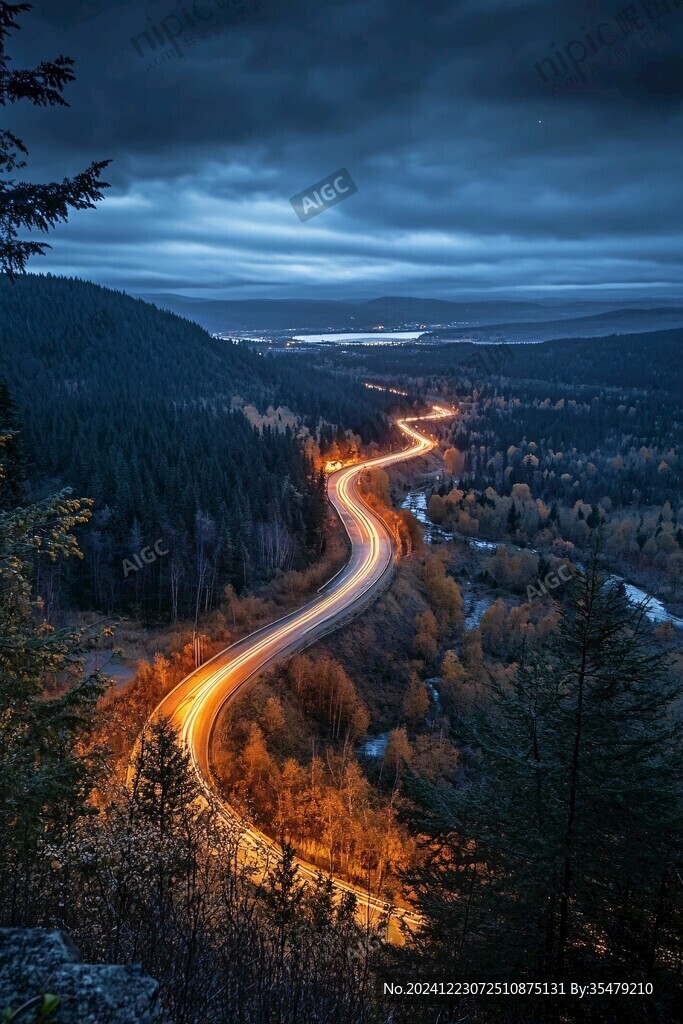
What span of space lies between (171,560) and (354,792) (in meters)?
33.9

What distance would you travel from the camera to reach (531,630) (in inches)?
2205

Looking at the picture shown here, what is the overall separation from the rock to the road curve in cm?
822

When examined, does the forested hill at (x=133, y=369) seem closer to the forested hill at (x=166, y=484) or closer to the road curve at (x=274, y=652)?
the forested hill at (x=166, y=484)

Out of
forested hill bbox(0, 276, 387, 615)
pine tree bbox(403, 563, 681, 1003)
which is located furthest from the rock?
forested hill bbox(0, 276, 387, 615)

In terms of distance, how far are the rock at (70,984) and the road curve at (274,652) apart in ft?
27.0

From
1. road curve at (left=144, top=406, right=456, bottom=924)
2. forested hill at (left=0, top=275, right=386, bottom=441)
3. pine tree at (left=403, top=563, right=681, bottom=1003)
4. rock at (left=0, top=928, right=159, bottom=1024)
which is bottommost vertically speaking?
road curve at (left=144, top=406, right=456, bottom=924)

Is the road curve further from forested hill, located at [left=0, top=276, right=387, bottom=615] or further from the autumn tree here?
forested hill, located at [left=0, top=276, right=387, bottom=615]

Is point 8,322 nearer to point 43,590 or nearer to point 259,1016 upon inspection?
point 43,590

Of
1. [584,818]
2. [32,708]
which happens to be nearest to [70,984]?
[32,708]

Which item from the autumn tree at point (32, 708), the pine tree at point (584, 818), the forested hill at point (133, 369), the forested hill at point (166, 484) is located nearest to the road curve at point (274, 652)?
the pine tree at point (584, 818)

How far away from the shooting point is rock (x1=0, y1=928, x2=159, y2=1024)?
4039 mm

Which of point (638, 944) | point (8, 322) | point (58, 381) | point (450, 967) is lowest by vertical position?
point (450, 967)

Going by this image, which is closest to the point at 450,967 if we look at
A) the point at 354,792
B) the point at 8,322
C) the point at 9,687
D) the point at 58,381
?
the point at 9,687

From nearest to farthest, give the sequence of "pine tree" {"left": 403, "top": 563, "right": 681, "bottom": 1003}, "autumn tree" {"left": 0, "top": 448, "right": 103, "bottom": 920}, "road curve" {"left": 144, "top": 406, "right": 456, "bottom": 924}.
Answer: "pine tree" {"left": 403, "top": 563, "right": 681, "bottom": 1003}, "autumn tree" {"left": 0, "top": 448, "right": 103, "bottom": 920}, "road curve" {"left": 144, "top": 406, "right": 456, "bottom": 924}
